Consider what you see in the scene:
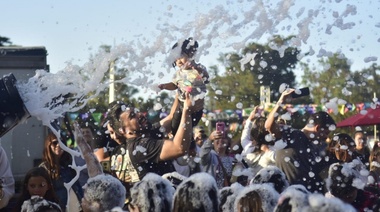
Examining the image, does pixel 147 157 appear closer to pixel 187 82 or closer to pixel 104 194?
pixel 187 82

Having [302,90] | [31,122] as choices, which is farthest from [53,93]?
[31,122]

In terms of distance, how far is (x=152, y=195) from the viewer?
202 inches

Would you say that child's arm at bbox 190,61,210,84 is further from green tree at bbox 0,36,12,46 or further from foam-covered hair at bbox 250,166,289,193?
green tree at bbox 0,36,12,46

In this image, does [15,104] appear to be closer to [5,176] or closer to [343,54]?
[5,176]

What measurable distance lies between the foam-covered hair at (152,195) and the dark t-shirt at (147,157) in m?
1.14

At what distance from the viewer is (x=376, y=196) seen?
6352 mm

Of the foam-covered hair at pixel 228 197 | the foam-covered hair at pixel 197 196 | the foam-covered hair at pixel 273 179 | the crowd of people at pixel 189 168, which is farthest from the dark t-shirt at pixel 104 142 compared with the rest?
the foam-covered hair at pixel 197 196

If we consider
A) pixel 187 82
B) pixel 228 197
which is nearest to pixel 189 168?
pixel 187 82

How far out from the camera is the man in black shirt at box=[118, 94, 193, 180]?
6.10m

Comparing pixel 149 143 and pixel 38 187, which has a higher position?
pixel 149 143

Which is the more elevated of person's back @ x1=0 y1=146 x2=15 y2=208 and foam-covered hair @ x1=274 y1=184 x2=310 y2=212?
foam-covered hair @ x1=274 y1=184 x2=310 y2=212

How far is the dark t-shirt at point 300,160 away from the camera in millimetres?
7469

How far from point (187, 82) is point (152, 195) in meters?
1.56

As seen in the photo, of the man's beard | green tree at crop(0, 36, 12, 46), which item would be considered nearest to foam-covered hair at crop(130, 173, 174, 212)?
the man's beard
